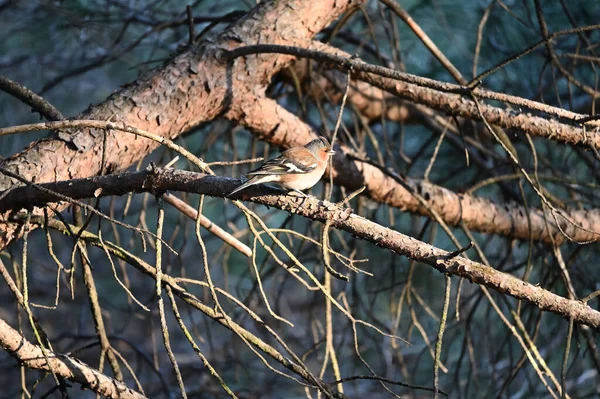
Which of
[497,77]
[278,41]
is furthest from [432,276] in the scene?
[278,41]

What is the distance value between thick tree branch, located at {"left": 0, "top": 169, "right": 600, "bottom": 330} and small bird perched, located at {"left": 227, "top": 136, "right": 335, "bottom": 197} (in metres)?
0.13

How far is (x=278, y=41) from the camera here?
2770 mm

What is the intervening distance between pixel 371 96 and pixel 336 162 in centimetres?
102

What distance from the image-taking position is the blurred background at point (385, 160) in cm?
344

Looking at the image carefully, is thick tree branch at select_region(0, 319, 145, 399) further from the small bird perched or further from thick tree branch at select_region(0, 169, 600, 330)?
the small bird perched

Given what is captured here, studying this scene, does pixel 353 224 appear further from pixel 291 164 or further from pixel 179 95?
pixel 179 95

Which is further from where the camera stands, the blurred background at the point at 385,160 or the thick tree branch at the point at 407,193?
the blurred background at the point at 385,160

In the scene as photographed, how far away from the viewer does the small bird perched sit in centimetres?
207

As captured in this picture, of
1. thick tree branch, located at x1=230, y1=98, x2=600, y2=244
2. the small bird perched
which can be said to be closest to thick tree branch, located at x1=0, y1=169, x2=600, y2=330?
the small bird perched

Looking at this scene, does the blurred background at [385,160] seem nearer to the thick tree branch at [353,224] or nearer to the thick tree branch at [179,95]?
the thick tree branch at [179,95]

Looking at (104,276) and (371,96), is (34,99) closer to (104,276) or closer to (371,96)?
(371,96)

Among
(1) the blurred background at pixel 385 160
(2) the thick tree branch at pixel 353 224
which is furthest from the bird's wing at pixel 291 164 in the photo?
(1) the blurred background at pixel 385 160

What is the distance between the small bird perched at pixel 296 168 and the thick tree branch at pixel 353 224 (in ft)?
0.43

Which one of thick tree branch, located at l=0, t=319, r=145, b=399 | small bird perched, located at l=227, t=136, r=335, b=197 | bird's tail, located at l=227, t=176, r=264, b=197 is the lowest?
Answer: thick tree branch, located at l=0, t=319, r=145, b=399
